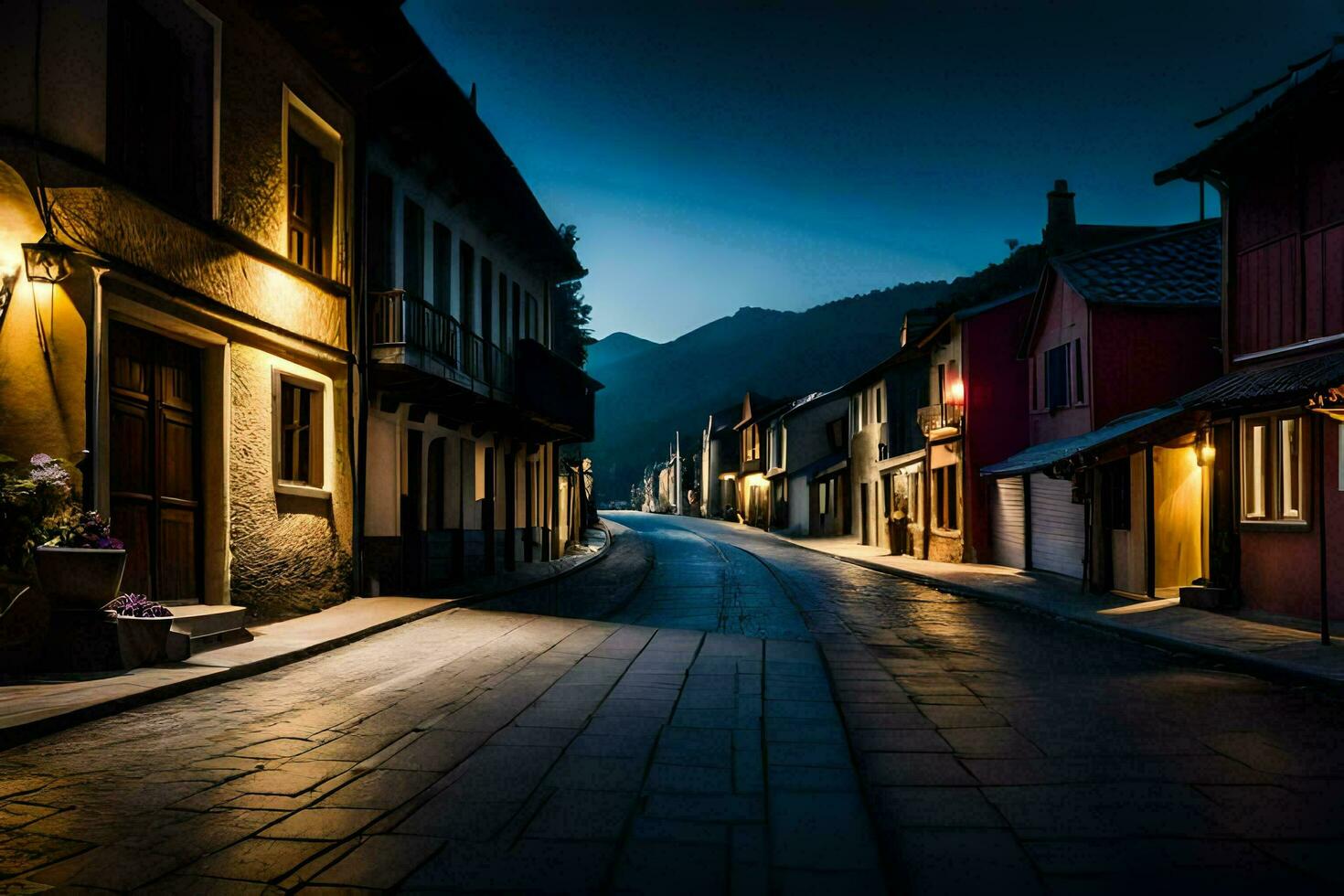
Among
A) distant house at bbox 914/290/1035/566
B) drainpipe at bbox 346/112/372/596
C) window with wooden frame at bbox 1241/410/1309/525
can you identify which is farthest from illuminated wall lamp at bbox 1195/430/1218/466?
drainpipe at bbox 346/112/372/596

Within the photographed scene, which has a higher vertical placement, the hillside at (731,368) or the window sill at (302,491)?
the hillside at (731,368)

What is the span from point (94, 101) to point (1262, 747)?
10.7 m

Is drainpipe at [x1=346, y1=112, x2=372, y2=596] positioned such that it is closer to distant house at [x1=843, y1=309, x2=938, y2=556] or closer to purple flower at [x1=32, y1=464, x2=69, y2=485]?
purple flower at [x1=32, y1=464, x2=69, y2=485]

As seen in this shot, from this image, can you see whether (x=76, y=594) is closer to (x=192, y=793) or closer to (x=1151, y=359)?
(x=192, y=793)

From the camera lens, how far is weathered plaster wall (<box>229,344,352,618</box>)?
11.4 meters

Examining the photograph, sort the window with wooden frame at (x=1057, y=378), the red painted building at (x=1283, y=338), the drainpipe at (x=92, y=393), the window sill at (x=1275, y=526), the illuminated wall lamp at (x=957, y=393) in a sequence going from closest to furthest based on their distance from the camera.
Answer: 1. the drainpipe at (x=92, y=393)
2. the red painted building at (x=1283, y=338)
3. the window sill at (x=1275, y=526)
4. the window with wooden frame at (x=1057, y=378)
5. the illuminated wall lamp at (x=957, y=393)

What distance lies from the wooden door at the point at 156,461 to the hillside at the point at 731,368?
74542mm

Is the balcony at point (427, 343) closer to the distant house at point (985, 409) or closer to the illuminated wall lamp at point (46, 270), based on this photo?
the illuminated wall lamp at point (46, 270)

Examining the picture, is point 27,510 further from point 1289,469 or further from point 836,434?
point 836,434

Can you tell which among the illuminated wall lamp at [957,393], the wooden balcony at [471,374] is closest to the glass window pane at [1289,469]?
the illuminated wall lamp at [957,393]

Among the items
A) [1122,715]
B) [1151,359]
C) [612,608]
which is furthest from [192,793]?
[1151,359]

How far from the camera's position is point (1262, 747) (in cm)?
598

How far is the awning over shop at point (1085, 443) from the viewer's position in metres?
14.7

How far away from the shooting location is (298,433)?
13445 millimetres
